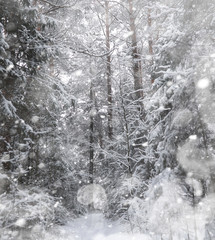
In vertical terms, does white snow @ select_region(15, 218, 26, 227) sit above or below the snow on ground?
above

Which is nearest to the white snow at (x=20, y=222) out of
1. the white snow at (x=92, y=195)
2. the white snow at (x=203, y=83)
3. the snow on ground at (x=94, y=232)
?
the snow on ground at (x=94, y=232)

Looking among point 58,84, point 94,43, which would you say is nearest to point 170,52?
point 58,84

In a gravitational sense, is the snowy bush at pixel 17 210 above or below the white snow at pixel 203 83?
below

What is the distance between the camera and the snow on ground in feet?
25.6

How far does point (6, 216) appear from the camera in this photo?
18.1ft

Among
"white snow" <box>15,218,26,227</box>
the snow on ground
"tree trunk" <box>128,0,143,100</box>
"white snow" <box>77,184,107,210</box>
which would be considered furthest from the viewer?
"white snow" <box>77,184,107,210</box>

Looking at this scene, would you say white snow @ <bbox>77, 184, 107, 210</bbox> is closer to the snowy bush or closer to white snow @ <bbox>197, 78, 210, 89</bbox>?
the snowy bush

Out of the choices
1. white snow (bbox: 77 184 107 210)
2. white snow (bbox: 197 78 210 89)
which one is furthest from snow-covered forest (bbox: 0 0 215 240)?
white snow (bbox: 77 184 107 210)

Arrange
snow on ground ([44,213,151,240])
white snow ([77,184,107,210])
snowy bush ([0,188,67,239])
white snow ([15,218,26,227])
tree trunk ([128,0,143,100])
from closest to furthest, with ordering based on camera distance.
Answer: snowy bush ([0,188,67,239])
white snow ([15,218,26,227])
snow on ground ([44,213,151,240])
tree trunk ([128,0,143,100])
white snow ([77,184,107,210])

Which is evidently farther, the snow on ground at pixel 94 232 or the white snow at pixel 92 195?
the white snow at pixel 92 195

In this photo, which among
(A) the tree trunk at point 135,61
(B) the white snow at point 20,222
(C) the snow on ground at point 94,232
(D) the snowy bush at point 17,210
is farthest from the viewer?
(A) the tree trunk at point 135,61

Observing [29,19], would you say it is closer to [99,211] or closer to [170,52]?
[170,52]

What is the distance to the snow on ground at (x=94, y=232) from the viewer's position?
307 inches

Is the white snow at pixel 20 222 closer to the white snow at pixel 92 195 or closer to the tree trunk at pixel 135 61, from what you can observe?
the tree trunk at pixel 135 61
